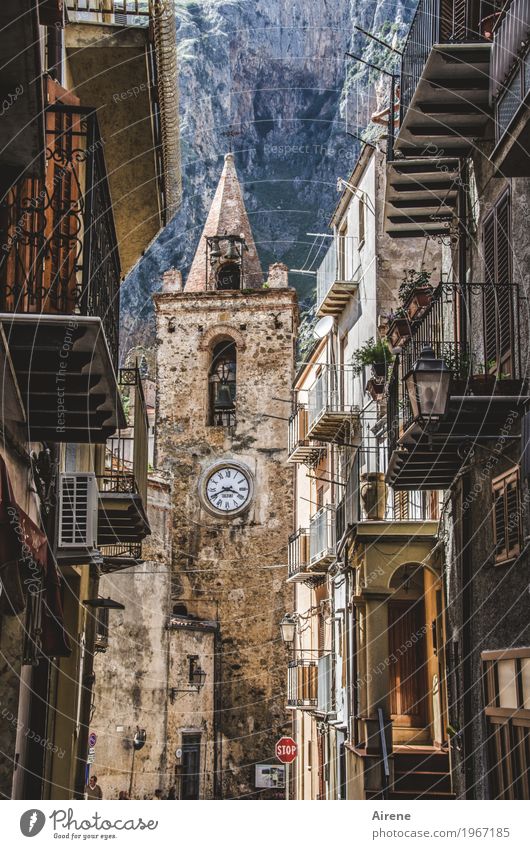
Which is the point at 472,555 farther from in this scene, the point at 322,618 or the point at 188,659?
the point at 188,659

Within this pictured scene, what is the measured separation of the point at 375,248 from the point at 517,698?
11.7 metres

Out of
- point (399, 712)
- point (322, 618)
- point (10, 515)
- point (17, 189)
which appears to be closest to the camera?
point (10, 515)

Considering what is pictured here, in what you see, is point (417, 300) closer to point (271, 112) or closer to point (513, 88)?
point (513, 88)

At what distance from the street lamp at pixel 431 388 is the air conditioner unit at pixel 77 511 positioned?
3148 mm

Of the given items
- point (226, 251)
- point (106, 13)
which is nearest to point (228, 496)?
point (226, 251)

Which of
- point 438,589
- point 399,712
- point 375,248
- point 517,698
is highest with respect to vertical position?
point 375,248

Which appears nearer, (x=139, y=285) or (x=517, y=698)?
(x=517, y=698)

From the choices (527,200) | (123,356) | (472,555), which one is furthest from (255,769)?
(123,356)

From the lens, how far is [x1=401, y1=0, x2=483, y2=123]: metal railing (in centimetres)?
1042

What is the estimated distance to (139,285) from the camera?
6356 cm

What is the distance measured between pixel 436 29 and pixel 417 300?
4.61m

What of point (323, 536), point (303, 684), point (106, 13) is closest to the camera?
point (106, 13)

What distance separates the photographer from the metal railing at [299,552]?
25.9 metres

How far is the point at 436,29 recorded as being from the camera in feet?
34.1
